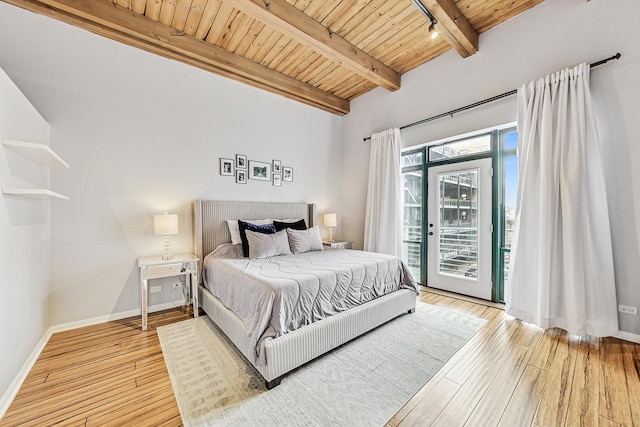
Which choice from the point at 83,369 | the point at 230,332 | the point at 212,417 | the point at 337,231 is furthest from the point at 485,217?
the point at 83,369

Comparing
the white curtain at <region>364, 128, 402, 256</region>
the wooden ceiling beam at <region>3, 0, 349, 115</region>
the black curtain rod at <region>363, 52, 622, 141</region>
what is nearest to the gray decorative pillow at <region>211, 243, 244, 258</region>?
the white curtain at <region>364, 128, 402, 256</region>

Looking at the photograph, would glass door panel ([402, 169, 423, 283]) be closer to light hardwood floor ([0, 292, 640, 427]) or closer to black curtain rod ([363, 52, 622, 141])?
black curtain rod ([363, 52, 622, 141])

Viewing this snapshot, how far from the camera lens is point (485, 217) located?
135 inches

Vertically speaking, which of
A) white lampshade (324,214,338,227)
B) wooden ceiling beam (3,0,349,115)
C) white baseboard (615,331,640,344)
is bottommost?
white baseboard (615,331,640,344)

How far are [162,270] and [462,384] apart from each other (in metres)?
2.92

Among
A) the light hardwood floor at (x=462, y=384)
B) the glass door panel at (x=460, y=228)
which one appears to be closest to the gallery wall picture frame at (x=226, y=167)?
the light hardwood floor at (x=462, y=384)

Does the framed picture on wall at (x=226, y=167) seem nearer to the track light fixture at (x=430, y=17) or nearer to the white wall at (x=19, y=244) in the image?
the white wall at (x=19, y=244)

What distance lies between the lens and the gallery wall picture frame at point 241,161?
3.73 meters

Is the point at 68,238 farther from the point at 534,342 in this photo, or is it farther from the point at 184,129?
the point at 534,342

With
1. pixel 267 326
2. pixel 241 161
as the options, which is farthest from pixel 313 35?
pixel 267 326

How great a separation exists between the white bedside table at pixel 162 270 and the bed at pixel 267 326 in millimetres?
140

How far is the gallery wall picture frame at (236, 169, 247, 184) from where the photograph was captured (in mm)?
3748

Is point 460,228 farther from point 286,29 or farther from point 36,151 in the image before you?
point 36,151

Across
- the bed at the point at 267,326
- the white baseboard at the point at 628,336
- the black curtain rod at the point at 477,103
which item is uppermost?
the black curtain rod at the point at 477,103
